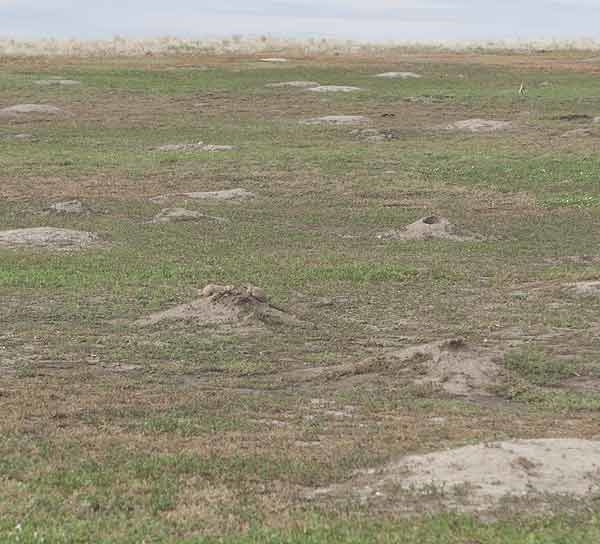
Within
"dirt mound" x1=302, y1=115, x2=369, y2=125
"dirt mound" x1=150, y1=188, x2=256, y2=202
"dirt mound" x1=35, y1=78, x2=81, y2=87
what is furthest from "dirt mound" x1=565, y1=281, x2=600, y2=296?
"dirt mound" x1=35, y1=78, x2=81, y2=87

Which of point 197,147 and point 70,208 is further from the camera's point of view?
point 197,147

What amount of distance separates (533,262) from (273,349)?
25.9 feet

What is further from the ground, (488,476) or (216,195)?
(488,476)

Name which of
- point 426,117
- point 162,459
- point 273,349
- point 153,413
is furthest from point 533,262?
point 426,117

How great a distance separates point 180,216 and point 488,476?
17039 millimetres

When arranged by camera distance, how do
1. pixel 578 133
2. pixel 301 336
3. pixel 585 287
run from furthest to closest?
pixel 578 133 → pixel 585 287 → pixel 301 336

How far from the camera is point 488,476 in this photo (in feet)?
31.3

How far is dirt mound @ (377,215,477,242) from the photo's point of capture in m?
23.8

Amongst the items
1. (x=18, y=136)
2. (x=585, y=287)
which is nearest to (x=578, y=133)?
(x=18, y=136)

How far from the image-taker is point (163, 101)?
1983 inches

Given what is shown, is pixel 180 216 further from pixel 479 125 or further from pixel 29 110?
pixel 29 110

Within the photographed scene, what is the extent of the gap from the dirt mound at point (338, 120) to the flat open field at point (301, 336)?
2675 mm

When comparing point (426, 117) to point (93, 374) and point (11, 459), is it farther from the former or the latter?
point (11, 459)

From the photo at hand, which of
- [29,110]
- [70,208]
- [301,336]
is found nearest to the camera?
[301,336]
